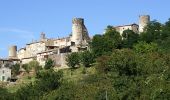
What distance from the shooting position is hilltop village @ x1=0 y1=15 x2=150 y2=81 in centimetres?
7500

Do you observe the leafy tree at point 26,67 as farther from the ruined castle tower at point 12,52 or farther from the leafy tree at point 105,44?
the ruined castle tower at point 12,52

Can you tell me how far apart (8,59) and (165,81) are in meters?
38.4

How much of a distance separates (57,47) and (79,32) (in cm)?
354

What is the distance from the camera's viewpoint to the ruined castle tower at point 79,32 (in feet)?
259

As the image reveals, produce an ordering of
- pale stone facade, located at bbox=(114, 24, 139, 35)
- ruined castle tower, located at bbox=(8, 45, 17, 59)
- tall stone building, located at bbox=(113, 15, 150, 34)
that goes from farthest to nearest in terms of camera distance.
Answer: ruined castle tower, located at bbox=(8, 45, 17, 59) → pale stone facade, located at bbox=(114, 24, 139, 35) → tall stone building, located at bbox=(113, 15, 150, 34)

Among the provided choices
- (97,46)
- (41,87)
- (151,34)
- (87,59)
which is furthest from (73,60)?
(41,87)

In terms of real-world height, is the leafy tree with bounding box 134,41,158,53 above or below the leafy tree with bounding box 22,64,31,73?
above

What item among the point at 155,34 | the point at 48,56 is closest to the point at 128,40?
the point at 155,34

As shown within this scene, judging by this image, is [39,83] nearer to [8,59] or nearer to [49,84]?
[49,84]

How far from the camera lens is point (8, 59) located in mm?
82812

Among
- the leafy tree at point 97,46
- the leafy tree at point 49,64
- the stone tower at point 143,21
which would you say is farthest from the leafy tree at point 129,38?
the leafy tree at point 49,64

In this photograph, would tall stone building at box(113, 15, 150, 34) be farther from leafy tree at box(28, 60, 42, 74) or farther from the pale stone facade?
leafy tree at box(28, 60, 42, 74)

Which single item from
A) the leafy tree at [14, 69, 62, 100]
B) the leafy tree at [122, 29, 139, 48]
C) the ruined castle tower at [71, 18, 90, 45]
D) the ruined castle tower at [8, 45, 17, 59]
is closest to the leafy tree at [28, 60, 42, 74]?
the ruined castle tower at [71, 18, 90, 45]

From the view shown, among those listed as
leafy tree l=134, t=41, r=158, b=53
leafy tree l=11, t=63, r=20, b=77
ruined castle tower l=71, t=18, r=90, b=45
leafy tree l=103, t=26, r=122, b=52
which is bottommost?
leafy tree l=11, t=63, r=20, b=77
